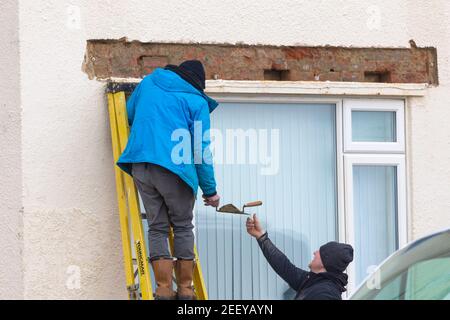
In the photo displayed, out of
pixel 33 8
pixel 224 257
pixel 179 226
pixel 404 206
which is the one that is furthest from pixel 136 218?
pixel 404 206

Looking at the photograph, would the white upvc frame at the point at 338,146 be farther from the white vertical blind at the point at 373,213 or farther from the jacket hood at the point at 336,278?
the jacket hood at the point at 336,278

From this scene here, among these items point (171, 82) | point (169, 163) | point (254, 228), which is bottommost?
point (254, 228)

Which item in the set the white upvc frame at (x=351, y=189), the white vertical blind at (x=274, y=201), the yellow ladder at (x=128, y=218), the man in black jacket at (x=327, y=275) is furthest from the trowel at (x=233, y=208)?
the man in black jacket at (x=327, y=275)

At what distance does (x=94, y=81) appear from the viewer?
8.51 m

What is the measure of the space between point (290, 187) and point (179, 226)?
1.70 meters

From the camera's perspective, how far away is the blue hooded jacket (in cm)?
757

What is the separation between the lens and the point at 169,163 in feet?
24.7

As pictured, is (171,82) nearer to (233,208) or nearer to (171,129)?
(171,129)

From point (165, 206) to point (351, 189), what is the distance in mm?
2083

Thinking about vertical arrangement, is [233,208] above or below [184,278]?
above

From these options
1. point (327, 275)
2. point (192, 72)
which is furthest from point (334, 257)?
point (192, 72)

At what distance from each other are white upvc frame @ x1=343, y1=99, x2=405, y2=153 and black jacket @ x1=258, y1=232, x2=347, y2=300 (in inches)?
64.1

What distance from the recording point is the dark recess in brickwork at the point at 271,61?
8.61 meters
